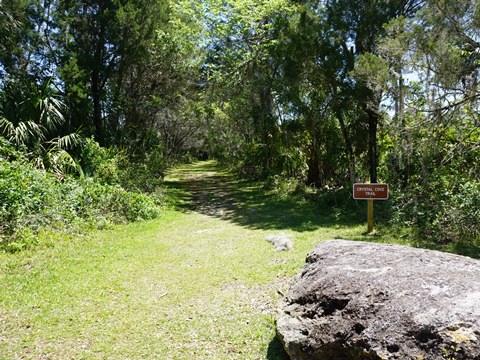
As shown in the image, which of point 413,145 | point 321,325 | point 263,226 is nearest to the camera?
point 321,325

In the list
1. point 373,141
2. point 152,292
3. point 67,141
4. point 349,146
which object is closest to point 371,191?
point 373,141

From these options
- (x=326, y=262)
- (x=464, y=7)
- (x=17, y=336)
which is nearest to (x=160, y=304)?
(x=17, y=336)

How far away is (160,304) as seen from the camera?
15.3 ft

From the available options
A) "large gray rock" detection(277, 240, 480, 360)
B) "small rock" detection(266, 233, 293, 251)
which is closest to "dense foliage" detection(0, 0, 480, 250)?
"small rock" detection(266, 233, 293, 251)

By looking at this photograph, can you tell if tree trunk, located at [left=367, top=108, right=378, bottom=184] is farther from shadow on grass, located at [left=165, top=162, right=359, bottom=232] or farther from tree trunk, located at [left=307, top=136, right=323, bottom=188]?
tree trunk, located at [left=307, top=136, right=323, bottom=188]

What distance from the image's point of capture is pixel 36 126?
9.75 m

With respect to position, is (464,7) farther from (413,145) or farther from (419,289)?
(419,289)

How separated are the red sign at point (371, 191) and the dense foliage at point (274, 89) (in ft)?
3.72

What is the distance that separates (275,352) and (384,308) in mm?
1313

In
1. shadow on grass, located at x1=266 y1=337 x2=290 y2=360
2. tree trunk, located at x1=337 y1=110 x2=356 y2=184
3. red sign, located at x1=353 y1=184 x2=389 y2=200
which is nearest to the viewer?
shadow on grass, located at x1=266 y1=337 x2=290 y2=360

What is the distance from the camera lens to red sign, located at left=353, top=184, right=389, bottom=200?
297 inches

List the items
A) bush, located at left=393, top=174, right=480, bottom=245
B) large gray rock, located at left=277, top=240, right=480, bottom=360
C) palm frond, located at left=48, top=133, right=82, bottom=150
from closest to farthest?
large gray rock, located at left=277, top=240, right=480, bottom=360 < bush, located at left=393, top=174, right=480, bottom=245 < palm frond, located at left=48, top=133, right=82, bottom=150

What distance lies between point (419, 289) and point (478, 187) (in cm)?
552

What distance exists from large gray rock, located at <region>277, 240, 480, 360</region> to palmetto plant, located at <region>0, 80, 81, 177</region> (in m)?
7.99
